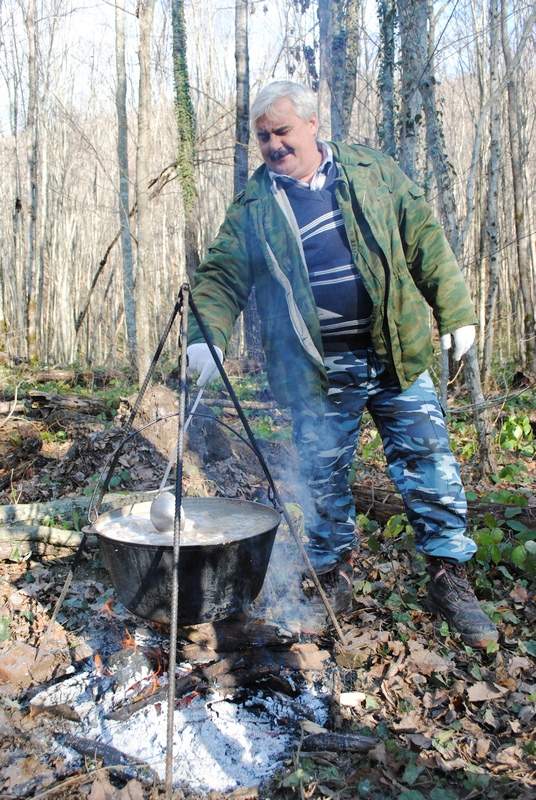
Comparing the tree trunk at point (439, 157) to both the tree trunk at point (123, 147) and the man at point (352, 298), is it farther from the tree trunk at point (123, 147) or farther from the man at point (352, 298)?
the tree trunk at point (123, 147)

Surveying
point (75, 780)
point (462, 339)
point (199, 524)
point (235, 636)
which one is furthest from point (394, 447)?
point (75, 780)

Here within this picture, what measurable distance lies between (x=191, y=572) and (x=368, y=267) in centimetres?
149

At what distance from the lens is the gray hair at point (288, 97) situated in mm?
2484

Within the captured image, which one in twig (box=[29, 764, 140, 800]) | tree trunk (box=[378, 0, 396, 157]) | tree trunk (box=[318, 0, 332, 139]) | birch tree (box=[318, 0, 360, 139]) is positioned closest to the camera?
twig (box=[29, 764, 140, 800])

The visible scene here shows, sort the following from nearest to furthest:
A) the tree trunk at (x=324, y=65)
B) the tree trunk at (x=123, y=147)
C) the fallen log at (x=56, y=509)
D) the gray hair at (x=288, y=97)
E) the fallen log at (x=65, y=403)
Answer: the gray hair at (x=288, y=97), the fallen log at (x=56, y=509), the fallen log at (x=65, y=403), the tree trunk at (x=324, y=65), the tree trunk at (x=123, y=147)

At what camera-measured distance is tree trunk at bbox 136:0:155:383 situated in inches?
306

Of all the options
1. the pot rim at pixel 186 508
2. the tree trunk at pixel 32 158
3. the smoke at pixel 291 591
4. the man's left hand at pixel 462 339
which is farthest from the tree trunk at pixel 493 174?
the tree trunk at pixel 32 158

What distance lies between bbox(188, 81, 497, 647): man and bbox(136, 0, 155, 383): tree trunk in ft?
17.8

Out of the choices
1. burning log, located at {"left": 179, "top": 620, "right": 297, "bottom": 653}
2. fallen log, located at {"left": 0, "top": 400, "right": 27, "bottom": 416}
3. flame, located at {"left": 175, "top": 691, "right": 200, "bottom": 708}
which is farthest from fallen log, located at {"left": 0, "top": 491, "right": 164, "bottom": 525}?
fallen log, located at {"left": 0, "top": 400, "right": 27, "bottom": 416}

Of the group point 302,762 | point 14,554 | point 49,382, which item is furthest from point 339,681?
point 49,382

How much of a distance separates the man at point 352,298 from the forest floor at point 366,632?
0.30 metres

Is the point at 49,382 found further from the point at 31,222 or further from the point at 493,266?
the point at 493,266

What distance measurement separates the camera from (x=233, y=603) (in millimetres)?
2285

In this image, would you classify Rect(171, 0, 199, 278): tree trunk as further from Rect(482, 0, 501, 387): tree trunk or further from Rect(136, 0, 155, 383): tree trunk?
Rect(482, 0, 501, 387): tree trunk
